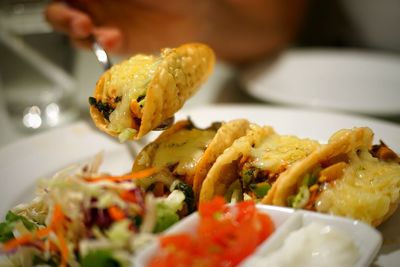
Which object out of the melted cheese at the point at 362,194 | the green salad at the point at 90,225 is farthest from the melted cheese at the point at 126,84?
the melted cheese at the point at 362,194

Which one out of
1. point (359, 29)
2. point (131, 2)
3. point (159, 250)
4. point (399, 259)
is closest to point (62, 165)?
point (159, 250)

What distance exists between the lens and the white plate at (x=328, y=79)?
346 centimetres

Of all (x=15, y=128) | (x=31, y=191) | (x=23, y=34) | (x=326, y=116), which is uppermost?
(x=23, y=34)

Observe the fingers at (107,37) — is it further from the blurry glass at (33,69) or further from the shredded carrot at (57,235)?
the shredded carrot at (57,235)

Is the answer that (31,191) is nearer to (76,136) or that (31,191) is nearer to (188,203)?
(76,136)

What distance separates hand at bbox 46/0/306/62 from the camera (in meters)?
4.20

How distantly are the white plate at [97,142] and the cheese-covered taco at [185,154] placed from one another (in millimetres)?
432

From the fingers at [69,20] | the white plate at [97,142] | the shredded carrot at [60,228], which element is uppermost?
the fingers at [69,20]

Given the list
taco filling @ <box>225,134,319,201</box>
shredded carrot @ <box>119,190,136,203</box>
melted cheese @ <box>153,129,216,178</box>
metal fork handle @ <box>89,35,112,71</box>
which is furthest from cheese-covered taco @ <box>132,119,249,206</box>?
metal fork handle @ <box>89,35,112,71</box>

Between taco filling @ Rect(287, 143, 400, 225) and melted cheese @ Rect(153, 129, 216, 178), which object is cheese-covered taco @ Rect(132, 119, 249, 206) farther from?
taco filling @ Rect(287, 143, 400, 225)

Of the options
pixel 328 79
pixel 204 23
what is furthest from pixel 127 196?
pixel 204 23

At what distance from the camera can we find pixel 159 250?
1.49m

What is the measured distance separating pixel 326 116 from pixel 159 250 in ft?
5.49

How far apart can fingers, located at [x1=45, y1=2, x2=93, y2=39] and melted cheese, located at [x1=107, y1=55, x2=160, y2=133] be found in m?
1.07
